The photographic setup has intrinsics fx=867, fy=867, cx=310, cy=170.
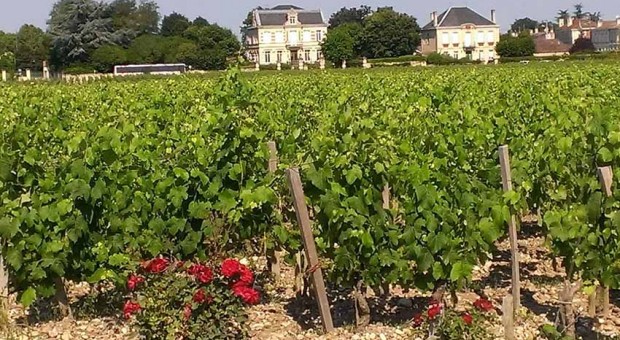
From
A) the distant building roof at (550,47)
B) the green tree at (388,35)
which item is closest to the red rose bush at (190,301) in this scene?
the green tree at (388,35)

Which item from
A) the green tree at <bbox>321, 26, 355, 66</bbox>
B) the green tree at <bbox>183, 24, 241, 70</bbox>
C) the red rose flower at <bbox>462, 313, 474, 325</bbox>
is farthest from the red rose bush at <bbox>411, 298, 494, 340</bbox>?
the green tree at <bbox>321, 26, 355, 66</bbox>

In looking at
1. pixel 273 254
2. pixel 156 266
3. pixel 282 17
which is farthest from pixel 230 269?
pixel 282 17

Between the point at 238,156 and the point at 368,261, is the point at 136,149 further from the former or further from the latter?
the point at 368,261

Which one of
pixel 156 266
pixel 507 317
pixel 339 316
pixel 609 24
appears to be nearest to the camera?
pixel 507 317

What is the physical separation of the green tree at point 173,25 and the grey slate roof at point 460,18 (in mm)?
28250

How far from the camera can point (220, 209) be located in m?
5.47

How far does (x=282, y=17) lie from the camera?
96.6 m

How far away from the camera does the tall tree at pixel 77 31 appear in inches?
2874

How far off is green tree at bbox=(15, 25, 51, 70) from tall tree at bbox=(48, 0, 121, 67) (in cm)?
346

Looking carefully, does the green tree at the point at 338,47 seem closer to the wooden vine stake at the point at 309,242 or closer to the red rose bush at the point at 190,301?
the wooden vine stake at the point at 309,242

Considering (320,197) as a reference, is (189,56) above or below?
above

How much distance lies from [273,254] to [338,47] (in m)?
72.0

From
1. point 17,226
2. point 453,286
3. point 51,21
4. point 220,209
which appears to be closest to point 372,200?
point 453,286

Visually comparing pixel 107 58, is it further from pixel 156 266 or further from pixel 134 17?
pixel 156 266
